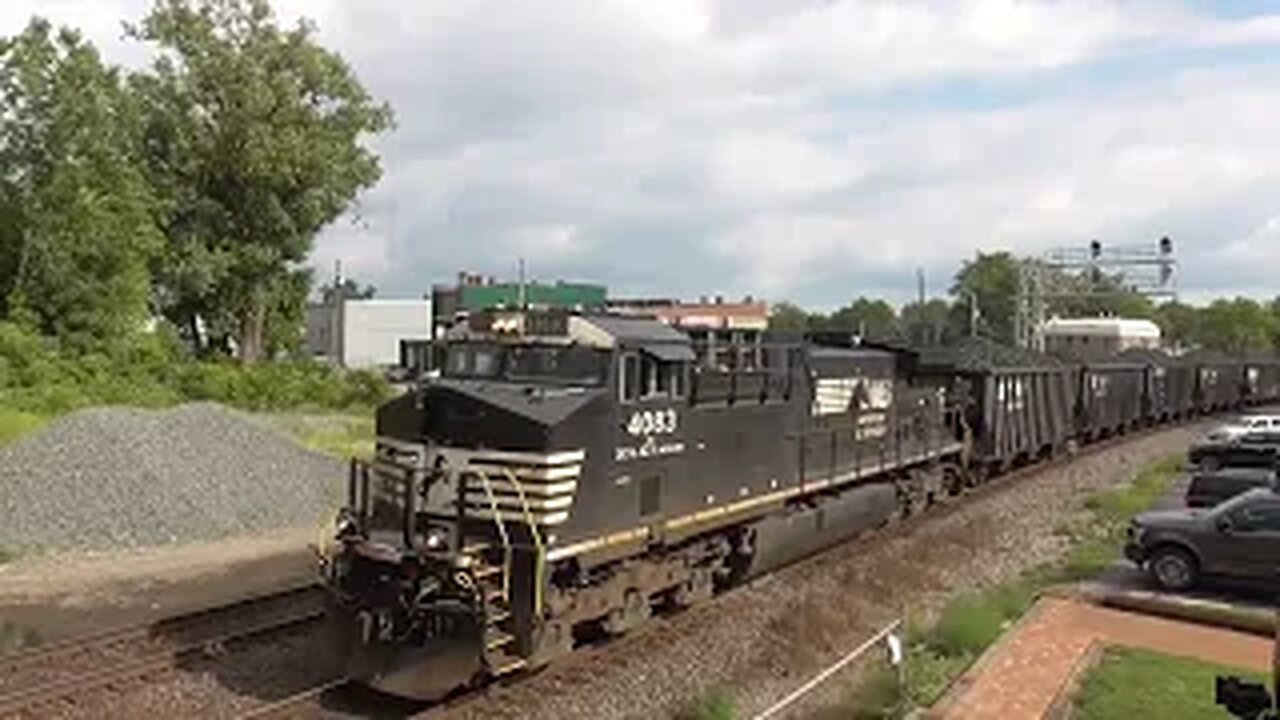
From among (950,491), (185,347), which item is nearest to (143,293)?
(185,347)

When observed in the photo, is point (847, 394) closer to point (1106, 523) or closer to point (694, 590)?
point (694, 590)

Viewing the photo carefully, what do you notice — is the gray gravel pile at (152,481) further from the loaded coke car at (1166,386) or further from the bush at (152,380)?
the loaded coke car at (1166,386)

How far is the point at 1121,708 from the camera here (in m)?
13.1

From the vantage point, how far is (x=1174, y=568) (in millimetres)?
20109

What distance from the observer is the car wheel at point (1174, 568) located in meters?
20.0

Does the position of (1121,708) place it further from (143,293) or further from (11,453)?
(143,293)

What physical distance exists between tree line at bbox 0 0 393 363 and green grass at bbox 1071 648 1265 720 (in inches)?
1555

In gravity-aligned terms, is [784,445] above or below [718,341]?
below

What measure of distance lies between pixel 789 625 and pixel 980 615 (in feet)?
7.88

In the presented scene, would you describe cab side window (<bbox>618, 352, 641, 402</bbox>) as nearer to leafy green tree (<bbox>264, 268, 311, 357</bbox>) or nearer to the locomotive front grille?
the locomotive front grille

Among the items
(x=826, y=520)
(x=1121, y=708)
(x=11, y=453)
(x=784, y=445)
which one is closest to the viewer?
(x=1121, y=708)

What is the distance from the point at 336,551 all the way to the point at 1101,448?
3499 centimetres

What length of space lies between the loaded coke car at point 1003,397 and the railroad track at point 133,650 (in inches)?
682

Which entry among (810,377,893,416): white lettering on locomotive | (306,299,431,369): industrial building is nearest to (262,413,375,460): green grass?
(810,377,893,416): white lettering on locomotive
